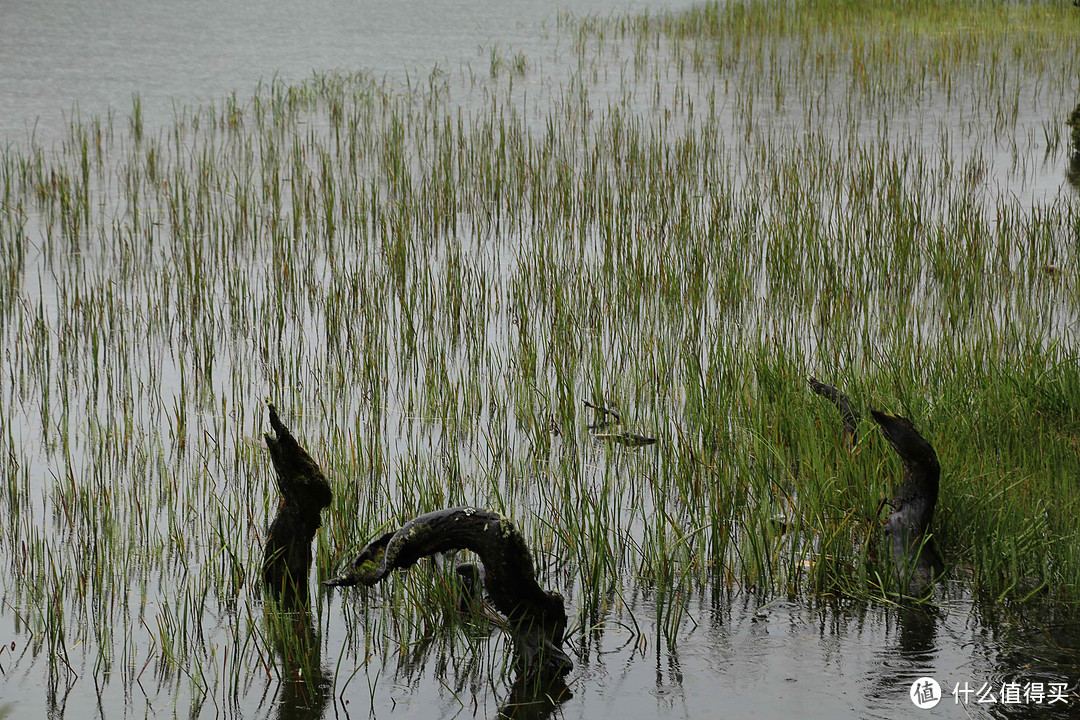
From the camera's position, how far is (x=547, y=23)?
18.7 metres

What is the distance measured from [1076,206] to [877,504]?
4768 mm

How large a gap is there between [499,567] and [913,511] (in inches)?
49.4

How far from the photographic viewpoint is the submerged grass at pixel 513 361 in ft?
9.55

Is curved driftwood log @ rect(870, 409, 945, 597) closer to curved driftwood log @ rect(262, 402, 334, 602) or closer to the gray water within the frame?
curved driftwood log @ rect(262, 402, 334, 602)

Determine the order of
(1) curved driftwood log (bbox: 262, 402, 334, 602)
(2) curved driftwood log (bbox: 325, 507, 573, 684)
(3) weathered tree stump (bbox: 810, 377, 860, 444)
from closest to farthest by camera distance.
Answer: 1. (2) curved driftwood log (bbox: 325, 507, 573, 684)
2. (1) curved driftwood log (bbox: 262, 402, 334, 602)
3. (3) weathered tree stump (bbox: 810, 377, 860, 444)

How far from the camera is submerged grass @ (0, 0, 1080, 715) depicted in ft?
9.55

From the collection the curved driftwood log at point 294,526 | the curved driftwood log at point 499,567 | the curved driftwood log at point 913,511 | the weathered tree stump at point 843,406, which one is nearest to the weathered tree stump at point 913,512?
the curved driftwood log at point 913,511

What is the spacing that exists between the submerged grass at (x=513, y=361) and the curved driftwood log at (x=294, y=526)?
0.26ft

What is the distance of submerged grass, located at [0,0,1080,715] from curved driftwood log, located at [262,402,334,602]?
0.08m

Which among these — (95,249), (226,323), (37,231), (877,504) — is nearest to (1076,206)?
(877,504)

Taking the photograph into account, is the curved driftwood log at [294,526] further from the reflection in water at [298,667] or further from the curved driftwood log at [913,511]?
the curved driftwood log at [913,511]

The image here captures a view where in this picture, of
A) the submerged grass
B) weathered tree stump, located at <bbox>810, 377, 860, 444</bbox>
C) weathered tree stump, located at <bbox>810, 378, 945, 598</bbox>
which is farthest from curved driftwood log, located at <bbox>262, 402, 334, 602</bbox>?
weathered tree stump, located at <bbox>810, 377, 860, 444</bbox>

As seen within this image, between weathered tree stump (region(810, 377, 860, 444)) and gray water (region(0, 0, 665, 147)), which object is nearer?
weathered tree stump (region(810, 377, 860, 444))

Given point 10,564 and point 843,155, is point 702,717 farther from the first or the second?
point 843,155
